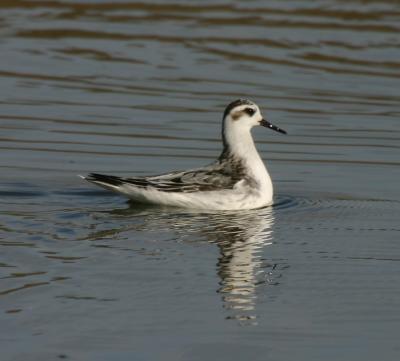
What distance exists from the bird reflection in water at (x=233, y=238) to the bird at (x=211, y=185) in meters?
0.13

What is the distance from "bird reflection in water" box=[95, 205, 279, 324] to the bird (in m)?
0.13

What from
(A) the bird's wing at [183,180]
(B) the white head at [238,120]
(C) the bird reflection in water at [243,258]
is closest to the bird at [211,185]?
(A) the bird's wing at [183,180]

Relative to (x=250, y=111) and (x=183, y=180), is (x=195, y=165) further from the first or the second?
(x=183, y=180)

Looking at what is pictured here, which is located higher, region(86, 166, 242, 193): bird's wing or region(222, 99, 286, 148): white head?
region(222, 99, 286, 148): white head

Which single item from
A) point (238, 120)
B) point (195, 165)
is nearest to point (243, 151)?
point (238, 120)

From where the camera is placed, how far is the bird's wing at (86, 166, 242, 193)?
48.3 ft

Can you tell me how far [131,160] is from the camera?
17594 millimetres

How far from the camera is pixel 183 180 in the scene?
15.0 m

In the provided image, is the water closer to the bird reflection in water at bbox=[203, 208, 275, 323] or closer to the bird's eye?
the bird reflection in water at bbox=[203, 208, 275, 323]

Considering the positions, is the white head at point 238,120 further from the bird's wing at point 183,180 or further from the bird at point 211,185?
the bird's wing at point 183,180

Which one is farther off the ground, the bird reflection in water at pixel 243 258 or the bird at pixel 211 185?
the bird at pixel 211 185

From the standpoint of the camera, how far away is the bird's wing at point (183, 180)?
14724 mm

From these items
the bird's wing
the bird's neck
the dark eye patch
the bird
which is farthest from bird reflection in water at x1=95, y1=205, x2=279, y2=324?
the dark eye patch

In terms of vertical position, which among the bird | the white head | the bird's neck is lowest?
the bird
